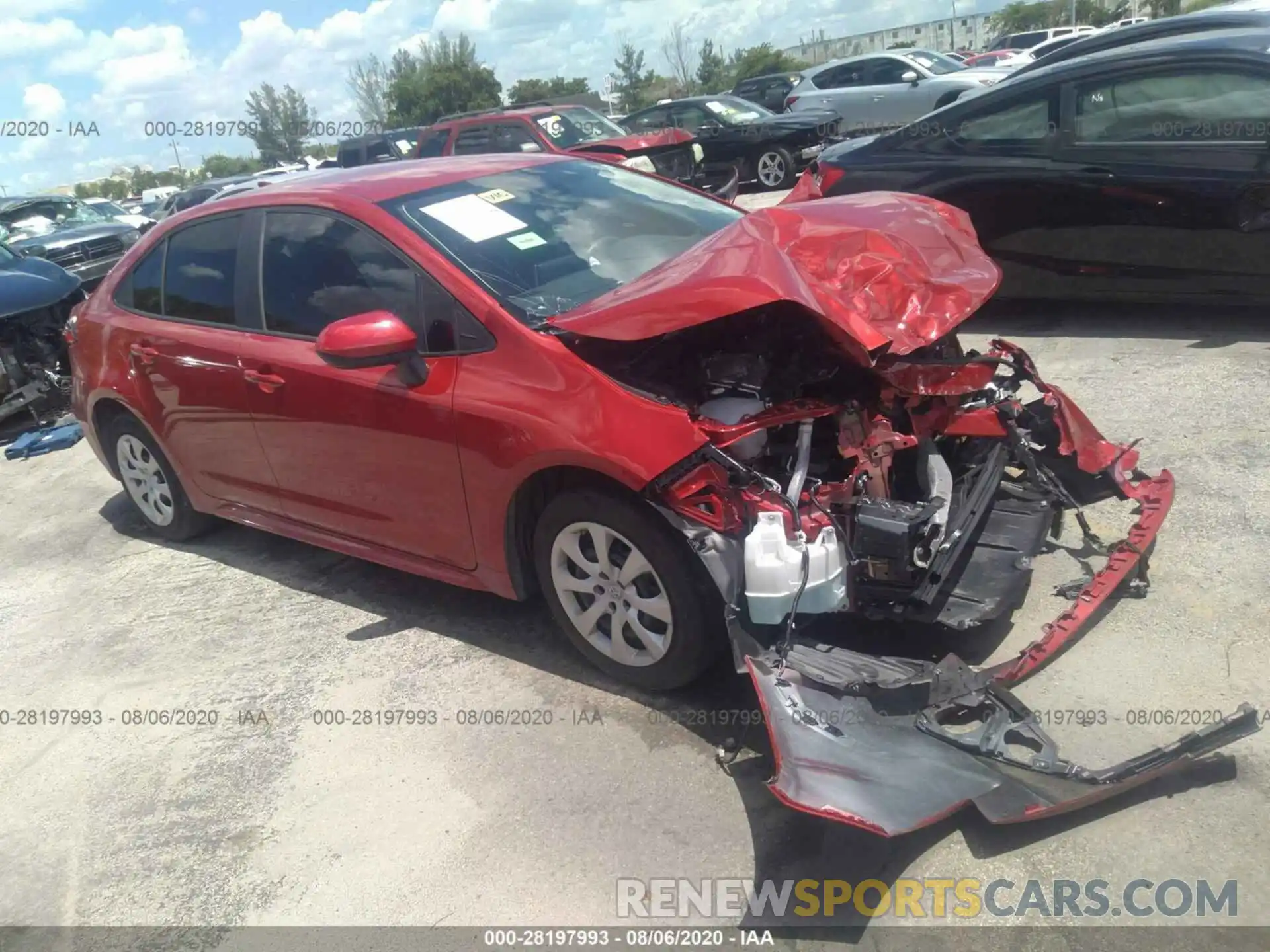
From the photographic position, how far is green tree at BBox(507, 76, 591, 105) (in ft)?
185

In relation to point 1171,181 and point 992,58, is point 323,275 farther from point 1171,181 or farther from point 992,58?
point 992,58

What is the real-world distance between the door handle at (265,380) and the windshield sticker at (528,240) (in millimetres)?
1105

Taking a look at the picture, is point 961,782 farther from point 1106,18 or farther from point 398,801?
point 1106,18

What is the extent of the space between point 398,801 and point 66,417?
262 inches

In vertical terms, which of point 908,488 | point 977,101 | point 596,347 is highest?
point 977,101

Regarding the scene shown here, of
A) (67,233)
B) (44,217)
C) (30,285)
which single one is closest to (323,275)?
(30,285)

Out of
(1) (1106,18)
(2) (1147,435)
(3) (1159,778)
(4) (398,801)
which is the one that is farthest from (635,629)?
(1) (1106,18)

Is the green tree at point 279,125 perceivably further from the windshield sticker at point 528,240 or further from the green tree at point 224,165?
the windshield sticker at point 528,240

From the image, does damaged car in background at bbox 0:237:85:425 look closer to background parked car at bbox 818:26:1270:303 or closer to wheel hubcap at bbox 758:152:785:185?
background parked car at bbox 818:26:1270:303

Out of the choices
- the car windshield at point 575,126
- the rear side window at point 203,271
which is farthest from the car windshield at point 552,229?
the car windshield at point 575,126

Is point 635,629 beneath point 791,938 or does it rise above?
above

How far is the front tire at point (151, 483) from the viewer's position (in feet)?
16.6

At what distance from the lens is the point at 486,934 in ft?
8.52

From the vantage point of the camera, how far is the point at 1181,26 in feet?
25.0
